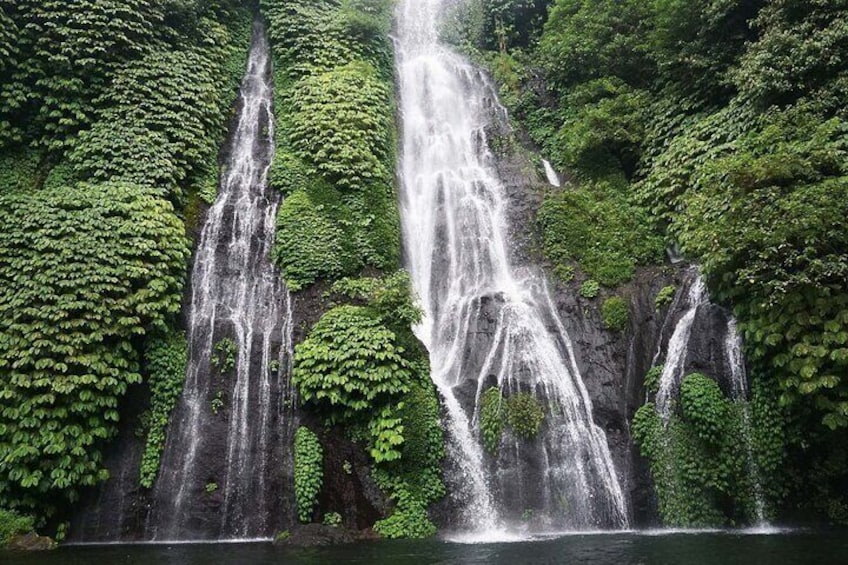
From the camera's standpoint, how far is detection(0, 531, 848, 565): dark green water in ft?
24.9

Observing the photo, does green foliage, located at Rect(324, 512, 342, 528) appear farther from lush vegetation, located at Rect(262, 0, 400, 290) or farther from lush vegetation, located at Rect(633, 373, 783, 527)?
lush vegetation, located at Rect(633, 373, 783, 527)

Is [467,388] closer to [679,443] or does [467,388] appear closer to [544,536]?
[544,536]

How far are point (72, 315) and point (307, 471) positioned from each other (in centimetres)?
576

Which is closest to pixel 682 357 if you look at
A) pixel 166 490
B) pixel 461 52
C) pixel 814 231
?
pixel 814 231

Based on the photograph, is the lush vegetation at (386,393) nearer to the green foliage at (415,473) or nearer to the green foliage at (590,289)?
the green foliage at (415,473)

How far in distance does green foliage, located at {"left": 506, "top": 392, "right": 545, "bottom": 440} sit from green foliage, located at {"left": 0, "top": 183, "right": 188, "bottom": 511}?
7.82 m

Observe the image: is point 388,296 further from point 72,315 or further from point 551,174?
point 551,174

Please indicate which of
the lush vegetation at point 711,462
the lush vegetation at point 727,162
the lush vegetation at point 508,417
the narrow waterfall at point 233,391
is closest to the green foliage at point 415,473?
the lush vegetation at point 508,417

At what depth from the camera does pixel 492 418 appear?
39.3 feet

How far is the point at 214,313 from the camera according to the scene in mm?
13312

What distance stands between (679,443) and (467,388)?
14.7 feet

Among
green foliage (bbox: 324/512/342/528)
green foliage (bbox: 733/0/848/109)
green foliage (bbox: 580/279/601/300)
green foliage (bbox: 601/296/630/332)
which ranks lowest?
green foliage (bbox: 324/512/342/528)

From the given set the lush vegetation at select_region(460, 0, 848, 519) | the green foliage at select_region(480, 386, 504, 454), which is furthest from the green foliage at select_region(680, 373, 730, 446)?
the green foliage at select_region(480, 386, 504, 454)

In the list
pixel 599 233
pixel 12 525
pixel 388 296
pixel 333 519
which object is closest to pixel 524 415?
pixel 388 296
